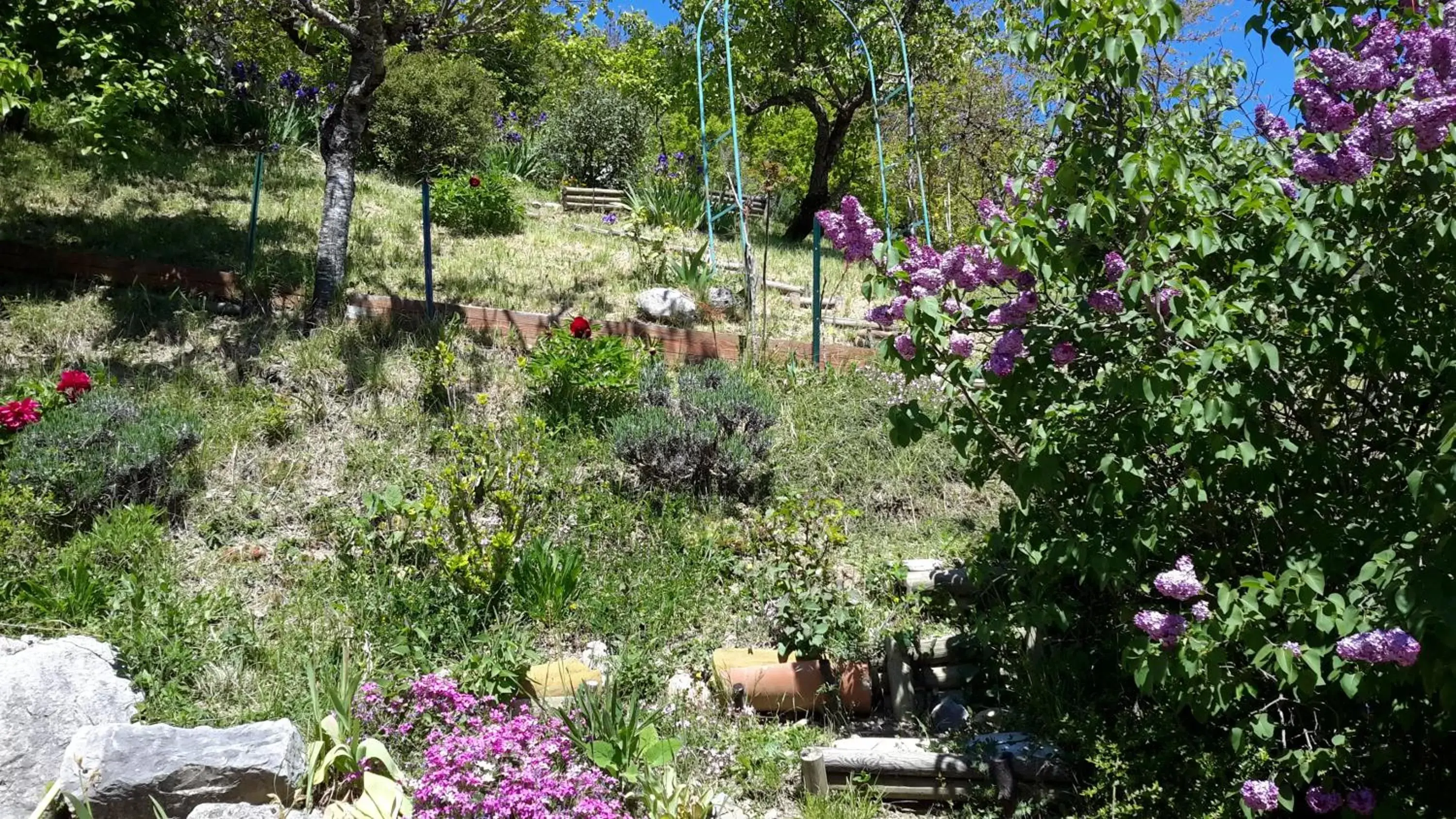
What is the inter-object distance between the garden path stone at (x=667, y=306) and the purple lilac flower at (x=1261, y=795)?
17.0 feet

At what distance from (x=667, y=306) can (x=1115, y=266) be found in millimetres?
4854

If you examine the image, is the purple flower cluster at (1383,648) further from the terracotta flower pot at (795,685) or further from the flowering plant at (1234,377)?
the terracotta flower pot at (795,685)

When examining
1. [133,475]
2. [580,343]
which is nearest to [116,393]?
[133,475]

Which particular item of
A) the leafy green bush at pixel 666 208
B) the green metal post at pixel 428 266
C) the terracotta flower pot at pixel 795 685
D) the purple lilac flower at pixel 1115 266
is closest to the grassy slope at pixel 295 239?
the green metal post at pixel 428 266

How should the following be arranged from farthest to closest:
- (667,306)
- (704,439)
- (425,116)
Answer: (425,116) → (667,306) → (704,439)

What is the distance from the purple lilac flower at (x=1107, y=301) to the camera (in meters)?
2.63

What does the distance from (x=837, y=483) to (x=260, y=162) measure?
4798 millimetres

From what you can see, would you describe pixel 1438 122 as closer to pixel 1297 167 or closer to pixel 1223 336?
pixel 1297 167

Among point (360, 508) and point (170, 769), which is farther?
point (360, 508)

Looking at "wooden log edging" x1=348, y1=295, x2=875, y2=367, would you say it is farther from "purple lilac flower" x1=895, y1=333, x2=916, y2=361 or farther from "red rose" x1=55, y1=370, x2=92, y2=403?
"purple lilac flower" x1=895, y1=333, x2=916, y2=361

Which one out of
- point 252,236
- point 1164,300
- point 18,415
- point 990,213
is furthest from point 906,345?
point 252,236

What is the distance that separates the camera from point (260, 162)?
7262mm

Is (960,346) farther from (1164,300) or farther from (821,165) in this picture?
(821,165)

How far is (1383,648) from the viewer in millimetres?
2102
